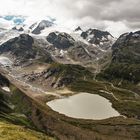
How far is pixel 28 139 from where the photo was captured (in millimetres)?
67375

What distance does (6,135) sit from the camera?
65562 mm

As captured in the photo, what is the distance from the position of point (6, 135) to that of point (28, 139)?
14.5 feet
